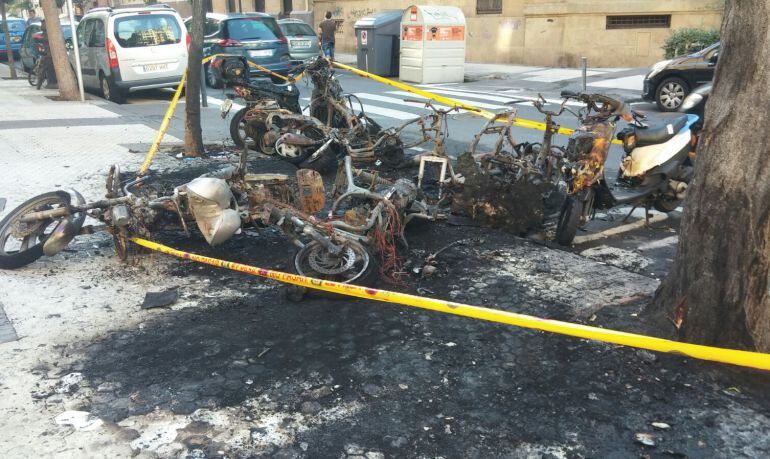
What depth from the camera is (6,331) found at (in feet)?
14.7

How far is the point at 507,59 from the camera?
23125 mm

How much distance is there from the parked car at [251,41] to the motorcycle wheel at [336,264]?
1260 centimetres

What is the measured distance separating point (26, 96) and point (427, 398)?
15.9m

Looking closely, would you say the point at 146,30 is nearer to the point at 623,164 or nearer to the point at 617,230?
the point at 623,164

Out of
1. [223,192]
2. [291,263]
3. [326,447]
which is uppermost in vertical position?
[223,192]

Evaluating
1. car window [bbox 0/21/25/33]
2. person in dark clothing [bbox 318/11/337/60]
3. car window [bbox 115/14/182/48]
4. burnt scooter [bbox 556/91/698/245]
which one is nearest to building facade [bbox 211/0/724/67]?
person in dark clothing [bbox 318/11/337/60]

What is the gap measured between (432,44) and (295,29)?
433 cm

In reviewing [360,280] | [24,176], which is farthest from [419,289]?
[24,176]

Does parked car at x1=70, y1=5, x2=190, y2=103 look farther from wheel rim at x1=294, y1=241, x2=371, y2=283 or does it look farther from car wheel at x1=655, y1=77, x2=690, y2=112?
wheel rim at x1=294, y1=241, x2=371, y2=283

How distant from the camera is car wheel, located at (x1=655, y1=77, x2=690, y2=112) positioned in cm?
1319

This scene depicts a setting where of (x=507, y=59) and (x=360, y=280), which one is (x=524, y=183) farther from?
(x=507, y=59)

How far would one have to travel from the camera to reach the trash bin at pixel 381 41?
19.6 m

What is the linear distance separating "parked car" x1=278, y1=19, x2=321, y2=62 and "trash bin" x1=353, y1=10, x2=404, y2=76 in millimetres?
1431

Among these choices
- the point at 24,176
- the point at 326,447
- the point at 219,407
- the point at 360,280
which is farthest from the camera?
the point at 24,176
